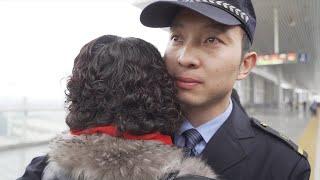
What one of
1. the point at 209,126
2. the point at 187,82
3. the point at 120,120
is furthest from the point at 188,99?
the point at 120,120

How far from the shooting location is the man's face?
1.14m

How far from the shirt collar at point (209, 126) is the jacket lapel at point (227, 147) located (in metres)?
0.02

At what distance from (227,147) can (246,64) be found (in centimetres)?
26

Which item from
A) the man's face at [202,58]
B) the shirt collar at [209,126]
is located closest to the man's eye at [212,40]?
the man's face at [202,58]

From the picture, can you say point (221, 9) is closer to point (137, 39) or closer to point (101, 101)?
point (137, 39)

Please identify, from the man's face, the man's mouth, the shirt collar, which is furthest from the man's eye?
the shirt collar

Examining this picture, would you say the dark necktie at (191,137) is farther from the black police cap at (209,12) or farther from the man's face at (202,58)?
the black police cap at (209,12)

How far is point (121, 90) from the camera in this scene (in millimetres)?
998

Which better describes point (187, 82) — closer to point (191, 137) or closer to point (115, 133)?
point (191, 137)

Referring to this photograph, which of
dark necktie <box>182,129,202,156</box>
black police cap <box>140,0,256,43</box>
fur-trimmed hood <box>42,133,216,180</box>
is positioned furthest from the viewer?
dark necktie <box>182,129,202,156</box>

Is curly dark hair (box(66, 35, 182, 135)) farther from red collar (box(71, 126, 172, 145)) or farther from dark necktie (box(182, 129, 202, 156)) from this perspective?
dark necktie (box(182, 129, 202, 156))

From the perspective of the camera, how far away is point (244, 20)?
3.79ft

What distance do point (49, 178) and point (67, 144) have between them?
0.29ft

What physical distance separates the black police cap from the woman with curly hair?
15 centimetres
